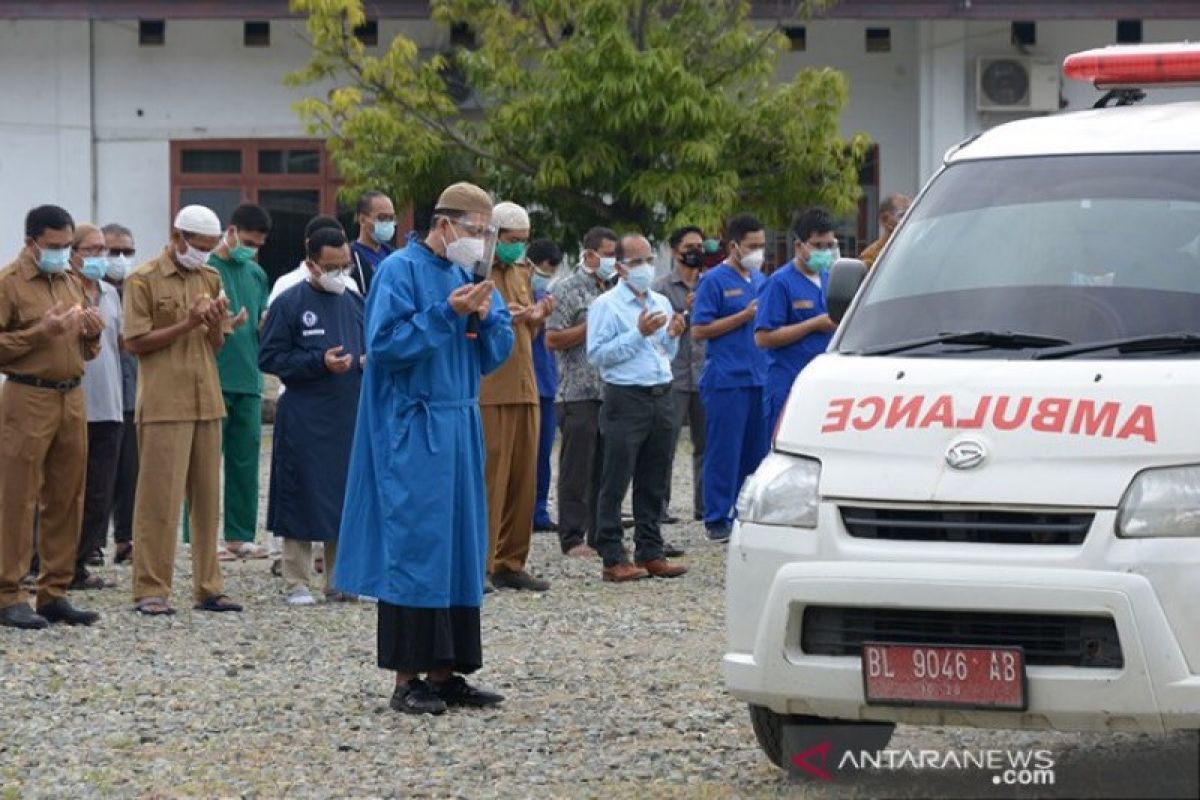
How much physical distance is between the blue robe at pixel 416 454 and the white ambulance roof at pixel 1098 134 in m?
2.06

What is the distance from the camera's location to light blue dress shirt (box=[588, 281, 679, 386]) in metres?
12.9

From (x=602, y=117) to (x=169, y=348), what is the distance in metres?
13.5

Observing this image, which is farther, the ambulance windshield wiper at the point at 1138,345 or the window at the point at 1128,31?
the window at the point at 1128,31

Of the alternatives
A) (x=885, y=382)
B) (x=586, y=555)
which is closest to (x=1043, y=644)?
(x=885, y=382)

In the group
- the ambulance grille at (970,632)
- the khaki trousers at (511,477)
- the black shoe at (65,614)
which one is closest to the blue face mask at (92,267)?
the black shoe at (65,614)

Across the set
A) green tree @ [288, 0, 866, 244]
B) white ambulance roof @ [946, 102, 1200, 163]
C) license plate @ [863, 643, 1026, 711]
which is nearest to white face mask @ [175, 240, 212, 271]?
white ambulance roof @ [946, 102, 1200, 163]

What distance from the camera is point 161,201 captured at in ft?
102

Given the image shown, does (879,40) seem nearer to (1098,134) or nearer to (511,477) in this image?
(511,477)

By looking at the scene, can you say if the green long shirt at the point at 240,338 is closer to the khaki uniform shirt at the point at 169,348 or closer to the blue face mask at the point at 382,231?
the blue face mask at the point at 382,231

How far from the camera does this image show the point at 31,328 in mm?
11273

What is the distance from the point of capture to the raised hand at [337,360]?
12359 mm

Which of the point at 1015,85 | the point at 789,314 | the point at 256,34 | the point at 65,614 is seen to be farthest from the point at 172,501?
the point at 1015,85

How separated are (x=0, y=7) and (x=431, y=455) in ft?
74.8

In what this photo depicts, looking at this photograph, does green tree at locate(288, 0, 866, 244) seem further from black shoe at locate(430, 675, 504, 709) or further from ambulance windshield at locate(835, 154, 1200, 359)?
ambulance windshield at locate(835, 154, 1200, 359)
